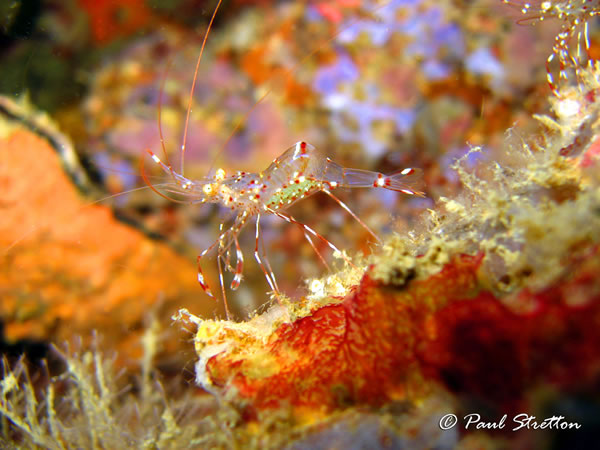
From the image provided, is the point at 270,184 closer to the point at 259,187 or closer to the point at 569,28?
the point at 259,187

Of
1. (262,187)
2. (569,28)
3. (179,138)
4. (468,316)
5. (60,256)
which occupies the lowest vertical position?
(468,316)

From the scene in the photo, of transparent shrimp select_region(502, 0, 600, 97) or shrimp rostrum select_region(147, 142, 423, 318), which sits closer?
transparent shrimp select_region(502, 0, 600, 97)

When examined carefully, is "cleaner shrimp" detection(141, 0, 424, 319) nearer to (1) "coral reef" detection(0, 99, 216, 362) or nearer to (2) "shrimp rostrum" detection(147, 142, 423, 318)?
(2) "shrimp rostrum" detection(147, 142, 423, 318)

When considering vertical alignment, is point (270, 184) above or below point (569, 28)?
below

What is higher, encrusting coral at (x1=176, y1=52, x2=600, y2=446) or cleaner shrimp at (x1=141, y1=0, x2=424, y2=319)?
cleaner shrimp at (x1=141, y1=0, x2=424, y2=319)

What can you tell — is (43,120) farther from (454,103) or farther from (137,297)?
(454,103)

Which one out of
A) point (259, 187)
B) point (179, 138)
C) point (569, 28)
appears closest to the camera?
point (569, 28)

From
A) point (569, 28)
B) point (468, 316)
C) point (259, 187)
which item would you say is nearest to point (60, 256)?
point (259, 187)

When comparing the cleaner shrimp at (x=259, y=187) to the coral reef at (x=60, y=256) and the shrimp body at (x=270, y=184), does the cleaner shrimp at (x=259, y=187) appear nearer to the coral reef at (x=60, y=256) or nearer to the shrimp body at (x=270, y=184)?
the shrimp body at (x=270, y=184)

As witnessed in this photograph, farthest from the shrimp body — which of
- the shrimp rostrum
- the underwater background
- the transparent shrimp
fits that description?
the transparent shrimp

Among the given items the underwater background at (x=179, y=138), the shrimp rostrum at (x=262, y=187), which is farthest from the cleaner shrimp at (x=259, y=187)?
the underwater background at (x=179, y=138)

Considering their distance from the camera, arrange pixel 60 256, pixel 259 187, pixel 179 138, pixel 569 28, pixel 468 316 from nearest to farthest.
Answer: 1. pixel 468 316
2. pixel 569 28
3. pixel 259 187
4. pixel 60 256
5. pixel 179 138
